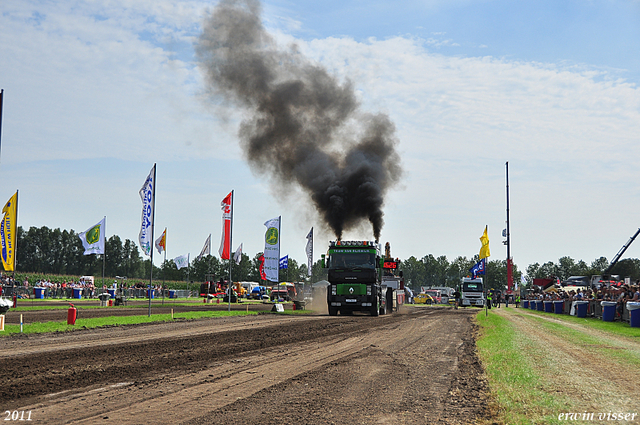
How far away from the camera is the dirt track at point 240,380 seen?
7.68 m

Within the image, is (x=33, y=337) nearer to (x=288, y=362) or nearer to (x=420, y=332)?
(x=288, y=362)

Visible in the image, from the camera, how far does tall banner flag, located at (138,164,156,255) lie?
27000 mm

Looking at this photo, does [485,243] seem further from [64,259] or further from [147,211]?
[64,259]

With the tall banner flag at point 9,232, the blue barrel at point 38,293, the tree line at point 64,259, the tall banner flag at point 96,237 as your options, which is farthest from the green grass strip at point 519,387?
the tree line at point 64,259

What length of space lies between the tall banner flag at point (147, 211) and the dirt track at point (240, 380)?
9.31m

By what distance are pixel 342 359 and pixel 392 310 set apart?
27.0 meters

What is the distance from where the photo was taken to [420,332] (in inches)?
858

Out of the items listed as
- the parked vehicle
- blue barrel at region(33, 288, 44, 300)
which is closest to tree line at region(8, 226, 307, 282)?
the parked vehicle

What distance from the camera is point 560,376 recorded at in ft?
34.0

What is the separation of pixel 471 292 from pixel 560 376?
4744 centimetres

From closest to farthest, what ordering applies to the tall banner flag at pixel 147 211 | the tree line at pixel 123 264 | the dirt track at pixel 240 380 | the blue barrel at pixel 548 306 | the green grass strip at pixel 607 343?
the dirt track at pixel 240 380, the green grass strip at pixel 607 343, the tall banner flag at pixel 147 211, the blue barrel at pixel 548 306, the tree line at pixel 123 264

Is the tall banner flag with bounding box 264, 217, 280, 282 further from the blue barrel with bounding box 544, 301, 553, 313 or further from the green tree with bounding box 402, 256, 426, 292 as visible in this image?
the green tree with bounding box 402, 256, 426, 292

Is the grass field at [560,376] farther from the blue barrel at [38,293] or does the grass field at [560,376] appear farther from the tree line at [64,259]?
the tree line at [64,259]

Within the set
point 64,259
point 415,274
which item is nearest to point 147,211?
point 64,259
